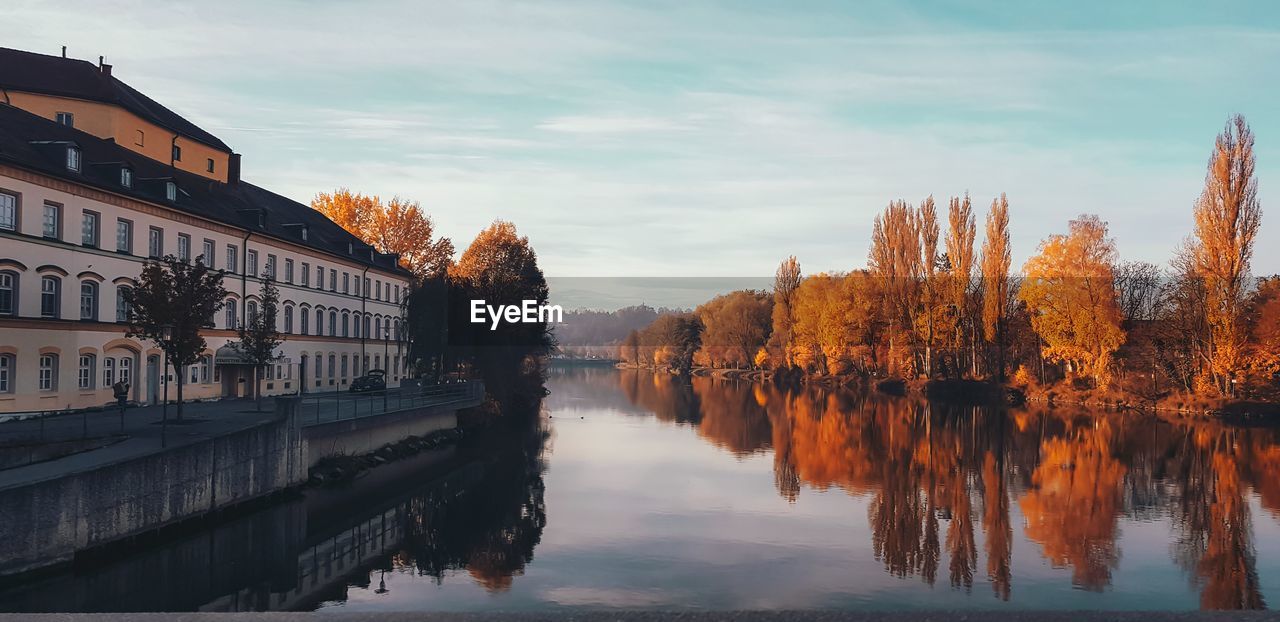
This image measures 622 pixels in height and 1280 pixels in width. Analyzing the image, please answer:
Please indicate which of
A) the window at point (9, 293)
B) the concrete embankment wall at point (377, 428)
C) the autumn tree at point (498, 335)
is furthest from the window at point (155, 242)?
the autumn tree at point (498, 335)

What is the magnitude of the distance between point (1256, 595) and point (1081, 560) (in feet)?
10.9

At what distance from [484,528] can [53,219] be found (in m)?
19.0

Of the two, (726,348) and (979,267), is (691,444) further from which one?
(726,348)

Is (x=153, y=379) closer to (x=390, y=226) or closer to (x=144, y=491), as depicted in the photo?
(x=144, y=491)

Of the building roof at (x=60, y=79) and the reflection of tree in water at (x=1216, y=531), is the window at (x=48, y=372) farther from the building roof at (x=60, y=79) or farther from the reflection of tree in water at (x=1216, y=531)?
the reflection of tree in water at (x=1216, y=531)

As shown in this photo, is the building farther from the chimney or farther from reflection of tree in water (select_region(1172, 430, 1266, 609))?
reflection of tree in water (select_region(1172, 430, 1266, 609))

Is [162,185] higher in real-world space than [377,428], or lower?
higher

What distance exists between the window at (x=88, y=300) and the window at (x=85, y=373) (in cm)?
143

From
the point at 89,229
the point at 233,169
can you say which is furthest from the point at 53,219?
the point at 233,169

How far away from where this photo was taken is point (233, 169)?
181 ft

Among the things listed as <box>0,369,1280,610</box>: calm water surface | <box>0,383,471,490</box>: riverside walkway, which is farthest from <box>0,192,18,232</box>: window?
<box>0,369,1280,610</box>: calm water surface

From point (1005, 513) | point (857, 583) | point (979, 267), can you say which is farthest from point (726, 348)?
point (857, 583)

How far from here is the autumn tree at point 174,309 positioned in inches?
1050

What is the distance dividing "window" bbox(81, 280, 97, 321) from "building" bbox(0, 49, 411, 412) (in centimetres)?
5
